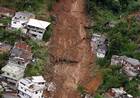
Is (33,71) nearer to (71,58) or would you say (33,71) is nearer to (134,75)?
(71,58)

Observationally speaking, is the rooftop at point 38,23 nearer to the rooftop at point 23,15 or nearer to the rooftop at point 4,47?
the rooftop at point 23,15

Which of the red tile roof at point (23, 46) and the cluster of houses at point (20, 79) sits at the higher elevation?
the red tile roof at point (23, 46)

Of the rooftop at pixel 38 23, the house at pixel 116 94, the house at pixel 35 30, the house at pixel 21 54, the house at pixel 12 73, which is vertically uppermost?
the rooftop at pixel 38 23

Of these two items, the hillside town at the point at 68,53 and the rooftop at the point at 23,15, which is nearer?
the hillside town at the point at 68,53

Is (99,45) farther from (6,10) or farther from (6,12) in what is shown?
(6,10)

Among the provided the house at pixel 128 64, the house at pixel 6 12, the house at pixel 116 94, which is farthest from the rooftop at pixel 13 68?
the house at pixel 128 64

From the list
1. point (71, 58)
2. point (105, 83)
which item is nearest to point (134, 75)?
point (105, 83)
